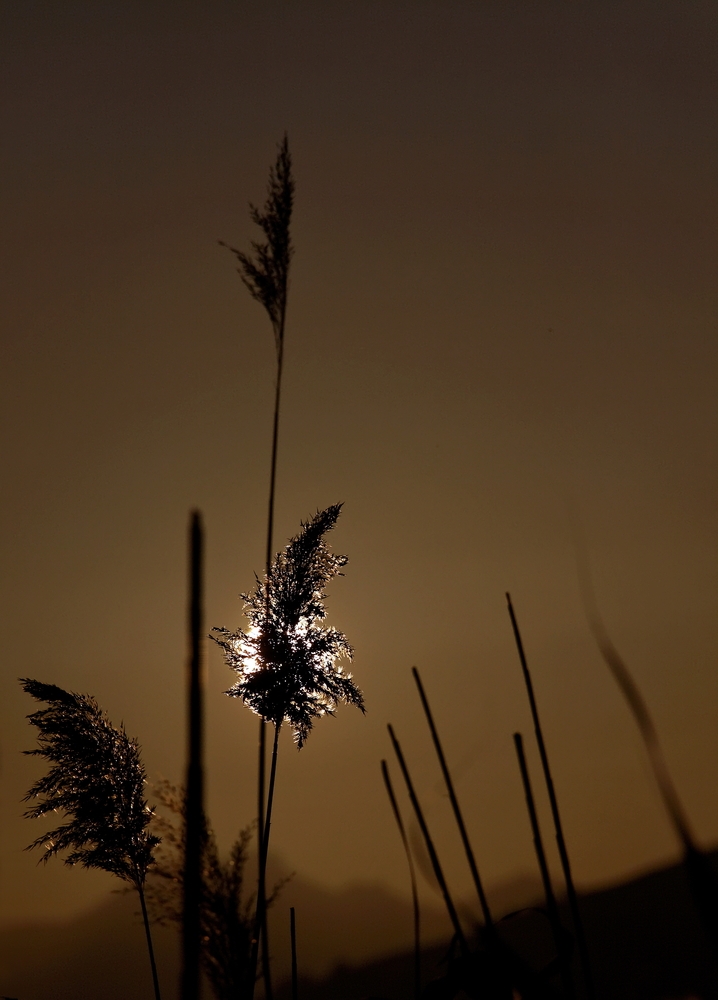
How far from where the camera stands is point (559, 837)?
8.39 feet

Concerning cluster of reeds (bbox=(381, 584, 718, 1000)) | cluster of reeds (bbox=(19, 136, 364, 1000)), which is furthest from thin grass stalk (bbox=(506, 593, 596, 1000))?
cluster of reeds (bbox=(19, 136, 364, 1000))

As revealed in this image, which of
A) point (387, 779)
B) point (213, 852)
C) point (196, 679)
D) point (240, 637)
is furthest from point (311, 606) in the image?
point (196, 679)

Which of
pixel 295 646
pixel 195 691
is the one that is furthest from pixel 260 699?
pixel 195 691

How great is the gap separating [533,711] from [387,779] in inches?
24.1

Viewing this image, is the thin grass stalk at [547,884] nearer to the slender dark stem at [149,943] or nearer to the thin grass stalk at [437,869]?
the thin grass stalk at [437,869]

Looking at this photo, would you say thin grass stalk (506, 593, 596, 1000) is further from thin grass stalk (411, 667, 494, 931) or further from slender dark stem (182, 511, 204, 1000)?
slender dark stem (182, 511, 204, 1000)

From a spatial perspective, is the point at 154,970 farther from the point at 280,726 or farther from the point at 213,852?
the point at 213,852

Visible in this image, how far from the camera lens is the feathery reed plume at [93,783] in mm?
4164

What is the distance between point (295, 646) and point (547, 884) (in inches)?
77.1

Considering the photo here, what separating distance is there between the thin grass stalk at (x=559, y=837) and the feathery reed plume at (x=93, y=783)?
235 cm

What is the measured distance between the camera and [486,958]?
95.0 inches

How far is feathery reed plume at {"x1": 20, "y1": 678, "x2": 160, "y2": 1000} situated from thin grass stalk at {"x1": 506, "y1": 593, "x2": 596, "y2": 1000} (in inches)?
92.5

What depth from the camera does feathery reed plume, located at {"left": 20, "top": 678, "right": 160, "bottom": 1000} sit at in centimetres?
416

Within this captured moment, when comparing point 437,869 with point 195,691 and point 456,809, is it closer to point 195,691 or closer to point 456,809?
point 456,809
